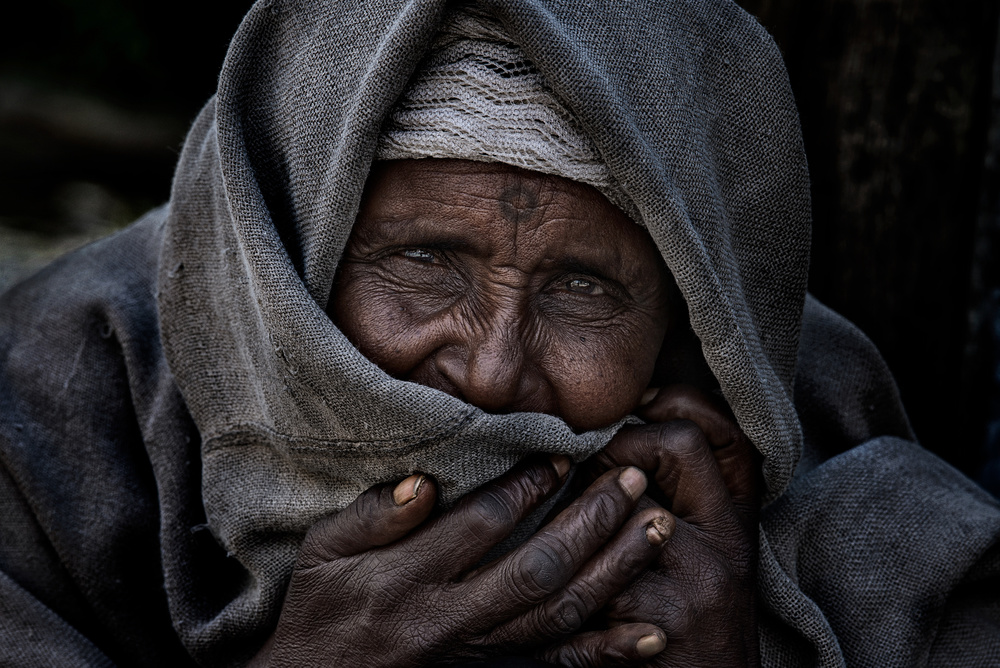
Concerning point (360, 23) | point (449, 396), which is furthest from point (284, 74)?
point (449, 396)

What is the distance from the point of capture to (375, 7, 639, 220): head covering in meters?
1.68

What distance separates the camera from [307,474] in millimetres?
1878

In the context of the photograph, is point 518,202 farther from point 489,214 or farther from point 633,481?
point 633,481

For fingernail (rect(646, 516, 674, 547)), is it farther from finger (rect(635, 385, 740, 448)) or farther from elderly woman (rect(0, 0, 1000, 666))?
finger (rect(635, 385, 740, 448))

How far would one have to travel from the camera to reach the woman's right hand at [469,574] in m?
1.72

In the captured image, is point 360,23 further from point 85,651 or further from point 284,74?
point 85,651

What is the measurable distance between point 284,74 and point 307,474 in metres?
0.80

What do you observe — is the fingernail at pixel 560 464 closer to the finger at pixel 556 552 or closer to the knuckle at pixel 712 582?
the finger at pixel 556 552

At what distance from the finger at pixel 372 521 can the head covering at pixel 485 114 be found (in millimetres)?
610

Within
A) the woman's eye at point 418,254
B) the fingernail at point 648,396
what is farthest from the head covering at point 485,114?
the fingernail at point 648,396

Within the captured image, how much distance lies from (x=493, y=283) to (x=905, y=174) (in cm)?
176

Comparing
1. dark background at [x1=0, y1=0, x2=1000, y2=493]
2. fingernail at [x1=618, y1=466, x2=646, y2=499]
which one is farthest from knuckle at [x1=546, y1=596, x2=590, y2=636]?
dark background at [x1=0, y1=0, x2=1000, y2=493]

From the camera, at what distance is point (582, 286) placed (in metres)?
1.84

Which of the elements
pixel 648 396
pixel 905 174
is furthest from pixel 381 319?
Answer: pixel 905 174
